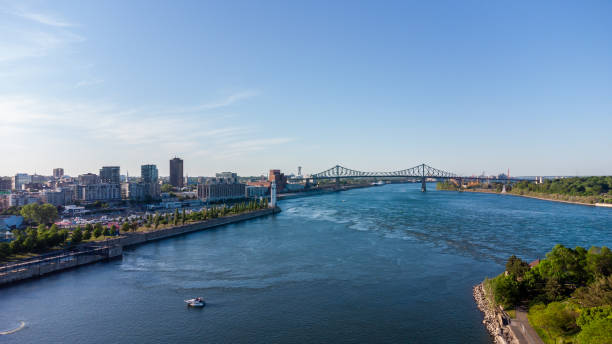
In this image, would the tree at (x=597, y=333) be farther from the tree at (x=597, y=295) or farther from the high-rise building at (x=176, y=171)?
the high-rise building at (x=176, y=171)

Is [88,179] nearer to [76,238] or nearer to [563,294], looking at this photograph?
[76,238]

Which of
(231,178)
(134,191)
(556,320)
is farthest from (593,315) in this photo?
(231,178)

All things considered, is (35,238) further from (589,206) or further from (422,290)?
(589,206)

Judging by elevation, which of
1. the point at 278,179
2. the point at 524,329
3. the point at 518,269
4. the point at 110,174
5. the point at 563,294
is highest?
the point at 110,174

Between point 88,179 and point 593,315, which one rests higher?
point 88,179

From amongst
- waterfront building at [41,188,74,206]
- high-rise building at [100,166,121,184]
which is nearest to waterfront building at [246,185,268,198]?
high-rise building at [100,166,121,184]

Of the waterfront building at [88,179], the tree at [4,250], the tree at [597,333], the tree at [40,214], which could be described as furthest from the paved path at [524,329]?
the waterfront building at [88,179]
